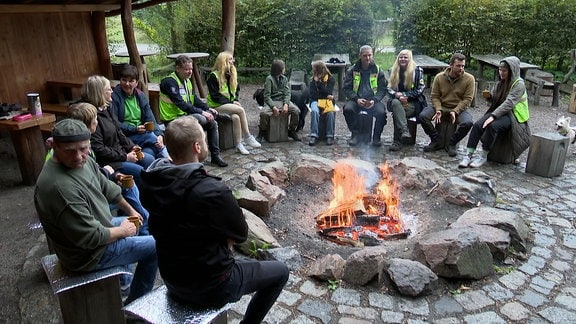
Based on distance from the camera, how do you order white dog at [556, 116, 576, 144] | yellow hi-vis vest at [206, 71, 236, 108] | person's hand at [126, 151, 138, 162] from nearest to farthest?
person's hand at [126, 151, 138, 162]
white dog at [556, 116, 576, 144]
yellow hi-vis vest at [206, 71, 236, 108]

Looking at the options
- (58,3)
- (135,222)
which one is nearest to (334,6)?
(58,3)

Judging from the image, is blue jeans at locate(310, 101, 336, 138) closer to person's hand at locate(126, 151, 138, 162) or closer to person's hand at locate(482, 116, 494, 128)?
person's hand at locate(482, 116, 494, 128)

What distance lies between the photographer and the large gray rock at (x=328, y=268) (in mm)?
3477

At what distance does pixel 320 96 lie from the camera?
707cm

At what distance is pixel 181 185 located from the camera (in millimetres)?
2160

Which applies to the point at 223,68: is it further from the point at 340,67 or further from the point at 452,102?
the point at 340,67

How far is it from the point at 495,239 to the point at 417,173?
1710mm

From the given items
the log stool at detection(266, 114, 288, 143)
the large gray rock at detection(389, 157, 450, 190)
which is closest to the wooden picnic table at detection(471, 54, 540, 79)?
the large gray rock at detection(389, 157, 450, 190)

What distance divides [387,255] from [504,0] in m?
10.0

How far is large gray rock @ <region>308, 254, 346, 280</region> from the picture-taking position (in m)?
3.48

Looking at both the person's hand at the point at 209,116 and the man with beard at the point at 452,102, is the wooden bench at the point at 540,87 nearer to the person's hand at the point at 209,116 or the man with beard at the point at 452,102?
the man with beard at the point at 452,102

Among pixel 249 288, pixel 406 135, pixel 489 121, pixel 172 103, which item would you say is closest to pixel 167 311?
pixel 249 288

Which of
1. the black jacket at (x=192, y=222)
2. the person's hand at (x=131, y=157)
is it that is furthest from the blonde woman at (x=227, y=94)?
the black jacket at (x=192, y=222)

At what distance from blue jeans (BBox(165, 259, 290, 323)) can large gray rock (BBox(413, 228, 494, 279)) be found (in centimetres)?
147
